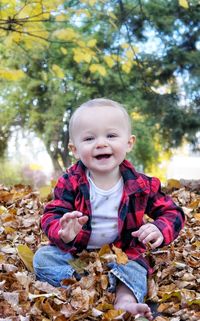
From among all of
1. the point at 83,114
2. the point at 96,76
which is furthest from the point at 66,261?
the point at 96,76

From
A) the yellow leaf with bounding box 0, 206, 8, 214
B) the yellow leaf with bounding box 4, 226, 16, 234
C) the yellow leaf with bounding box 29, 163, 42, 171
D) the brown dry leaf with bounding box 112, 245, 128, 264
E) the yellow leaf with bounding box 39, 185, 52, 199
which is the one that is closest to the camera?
the brown dry leaf with bounding box 112, 245, 128, 264

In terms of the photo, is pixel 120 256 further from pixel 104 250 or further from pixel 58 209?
pixel 58 209

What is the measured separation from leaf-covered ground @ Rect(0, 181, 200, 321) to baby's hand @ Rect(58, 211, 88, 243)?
180 mm

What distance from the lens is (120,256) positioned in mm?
1938

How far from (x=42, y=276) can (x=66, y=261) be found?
4.5 inches

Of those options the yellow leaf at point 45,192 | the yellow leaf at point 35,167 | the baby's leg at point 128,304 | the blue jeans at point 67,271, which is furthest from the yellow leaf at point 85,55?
the yellow leaf at point 35,167

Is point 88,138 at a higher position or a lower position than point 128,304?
higher

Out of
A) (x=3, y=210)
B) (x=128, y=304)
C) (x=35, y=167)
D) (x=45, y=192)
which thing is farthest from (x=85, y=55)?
(x=35, y=167)

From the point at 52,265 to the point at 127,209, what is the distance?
0.38 meters

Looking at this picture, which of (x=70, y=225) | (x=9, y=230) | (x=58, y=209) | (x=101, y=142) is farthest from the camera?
(x=9, y=230)

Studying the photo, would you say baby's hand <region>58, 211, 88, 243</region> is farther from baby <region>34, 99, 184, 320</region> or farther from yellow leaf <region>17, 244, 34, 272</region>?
yellow leaf <region>17, 244, 34, 272</region>

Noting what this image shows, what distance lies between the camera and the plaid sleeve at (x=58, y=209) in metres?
1.96

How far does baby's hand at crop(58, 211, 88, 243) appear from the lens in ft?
5.78

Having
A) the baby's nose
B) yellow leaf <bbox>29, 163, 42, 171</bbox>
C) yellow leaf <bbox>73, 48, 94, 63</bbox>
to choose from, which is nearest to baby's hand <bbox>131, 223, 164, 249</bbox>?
the baby's nose
